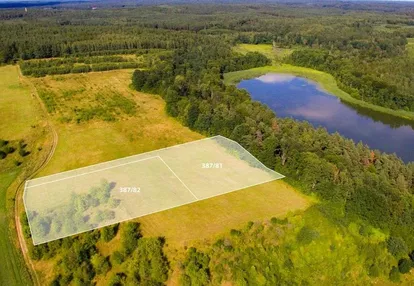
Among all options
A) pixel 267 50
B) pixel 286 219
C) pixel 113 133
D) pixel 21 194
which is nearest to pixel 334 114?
pixel 286 219

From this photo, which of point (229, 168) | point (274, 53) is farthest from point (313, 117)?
point (274, 53)

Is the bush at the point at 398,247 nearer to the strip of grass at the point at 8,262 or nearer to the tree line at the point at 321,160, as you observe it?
the tree line at the point at 321,160

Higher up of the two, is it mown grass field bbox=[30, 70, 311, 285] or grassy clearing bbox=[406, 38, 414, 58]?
mown grass field bbox=[30, 70, 311, 285]

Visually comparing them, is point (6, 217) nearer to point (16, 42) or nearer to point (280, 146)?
point (280, 146)

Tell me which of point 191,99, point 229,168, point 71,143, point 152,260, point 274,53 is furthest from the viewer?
point 274,53

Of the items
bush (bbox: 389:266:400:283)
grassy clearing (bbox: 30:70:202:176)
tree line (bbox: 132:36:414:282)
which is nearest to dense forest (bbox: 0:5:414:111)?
grassy clearing (bbox: 30:70:202:176)
